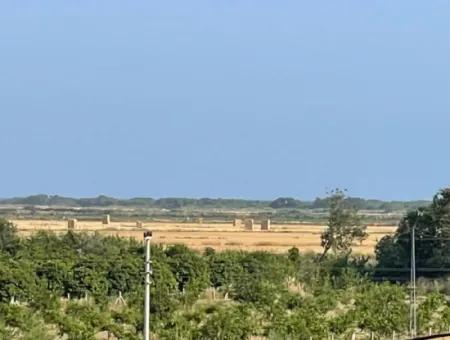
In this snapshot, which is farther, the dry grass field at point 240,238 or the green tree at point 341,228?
the dry grass field at point 240,238

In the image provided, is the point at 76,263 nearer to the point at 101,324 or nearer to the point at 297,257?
the point at 101,324

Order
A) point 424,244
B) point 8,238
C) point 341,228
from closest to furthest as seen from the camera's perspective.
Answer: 1. point 424,244
2. point 8,238
3. point 341,228

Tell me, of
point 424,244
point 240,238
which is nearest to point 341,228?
point 424,244

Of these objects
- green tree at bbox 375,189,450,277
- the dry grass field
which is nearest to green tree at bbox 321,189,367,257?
the dry grass field

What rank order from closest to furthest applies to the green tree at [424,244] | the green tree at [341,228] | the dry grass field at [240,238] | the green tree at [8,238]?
the green tree at [424,244]
the green tree at [8,238]
the green tree at [341,228]
the dry grass field at [240,238]

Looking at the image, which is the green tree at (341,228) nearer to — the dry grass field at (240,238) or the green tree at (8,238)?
the dry grass field at (240,238)

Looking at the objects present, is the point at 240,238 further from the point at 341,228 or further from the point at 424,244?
the point at 424,244

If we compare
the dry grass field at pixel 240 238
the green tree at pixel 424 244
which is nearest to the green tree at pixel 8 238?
the dry grass field at pixel 240 238

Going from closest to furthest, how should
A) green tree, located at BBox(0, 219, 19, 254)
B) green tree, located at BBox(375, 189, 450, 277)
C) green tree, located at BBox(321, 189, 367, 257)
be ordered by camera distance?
green tree, located at BBox(375, 189, 450, 277) → green tree, located at BBox(0, 219, 19, 254) → green tree, located at BBox(321, 189, 367, 257)

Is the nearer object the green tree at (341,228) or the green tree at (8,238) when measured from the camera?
the green tree at (8,238)

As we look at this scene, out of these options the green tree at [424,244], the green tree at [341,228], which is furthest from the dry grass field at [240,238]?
the green tree at [424,244]

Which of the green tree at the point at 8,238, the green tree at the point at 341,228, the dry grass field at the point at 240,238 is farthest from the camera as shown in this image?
the dry grass field at the point at 240,238

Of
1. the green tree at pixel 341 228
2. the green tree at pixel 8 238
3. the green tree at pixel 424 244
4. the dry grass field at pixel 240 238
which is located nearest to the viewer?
the green tree at pixel 424 244

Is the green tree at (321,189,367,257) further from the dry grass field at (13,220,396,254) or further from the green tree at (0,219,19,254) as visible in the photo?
the green tree at (0,219,19,254)
